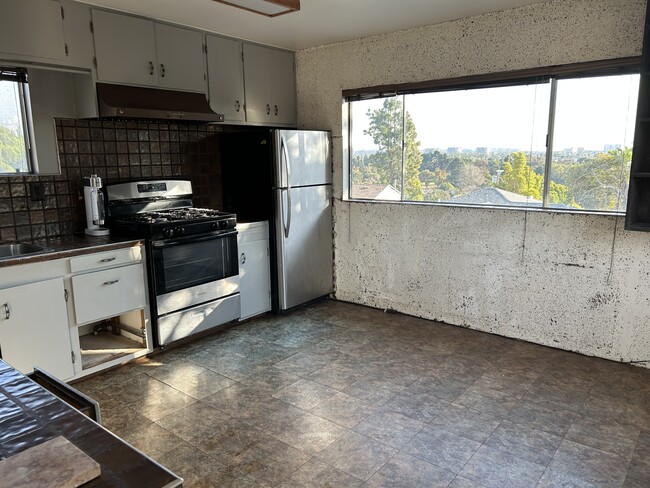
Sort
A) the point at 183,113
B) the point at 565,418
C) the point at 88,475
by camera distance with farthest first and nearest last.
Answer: the point at 183,113, the point at 565,418, the point at 88,475

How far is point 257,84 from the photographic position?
4.42 meters

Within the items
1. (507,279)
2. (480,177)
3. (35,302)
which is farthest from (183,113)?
(507,279)

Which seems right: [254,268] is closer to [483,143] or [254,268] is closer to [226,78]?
[226,78]

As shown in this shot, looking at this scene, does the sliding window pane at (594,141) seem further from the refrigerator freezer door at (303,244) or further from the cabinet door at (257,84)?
the cabinet door at (257,84)

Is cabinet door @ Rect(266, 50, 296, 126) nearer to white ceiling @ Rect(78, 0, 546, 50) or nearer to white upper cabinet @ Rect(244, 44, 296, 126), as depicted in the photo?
white upper cabinet @ Rect(244, 44, 296, 126)

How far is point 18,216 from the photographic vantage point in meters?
3.25

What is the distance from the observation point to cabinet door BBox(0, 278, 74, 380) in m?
2.72

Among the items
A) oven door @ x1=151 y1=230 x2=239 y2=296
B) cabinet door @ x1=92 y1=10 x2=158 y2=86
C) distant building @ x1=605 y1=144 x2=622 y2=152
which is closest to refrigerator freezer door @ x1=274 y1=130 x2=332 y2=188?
oven door @ x1=151 y1=230 x2=239 y2=296

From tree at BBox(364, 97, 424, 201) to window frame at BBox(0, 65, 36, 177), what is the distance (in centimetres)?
275

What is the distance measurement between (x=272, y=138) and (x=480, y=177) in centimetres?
178

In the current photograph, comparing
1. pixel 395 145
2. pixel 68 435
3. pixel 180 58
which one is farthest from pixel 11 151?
pixel 395 145

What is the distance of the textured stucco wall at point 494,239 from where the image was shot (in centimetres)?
324

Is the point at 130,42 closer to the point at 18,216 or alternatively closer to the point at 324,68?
the point at 18,216

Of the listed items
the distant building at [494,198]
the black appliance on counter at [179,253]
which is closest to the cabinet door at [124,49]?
the black appliance on counter at [179,253]
